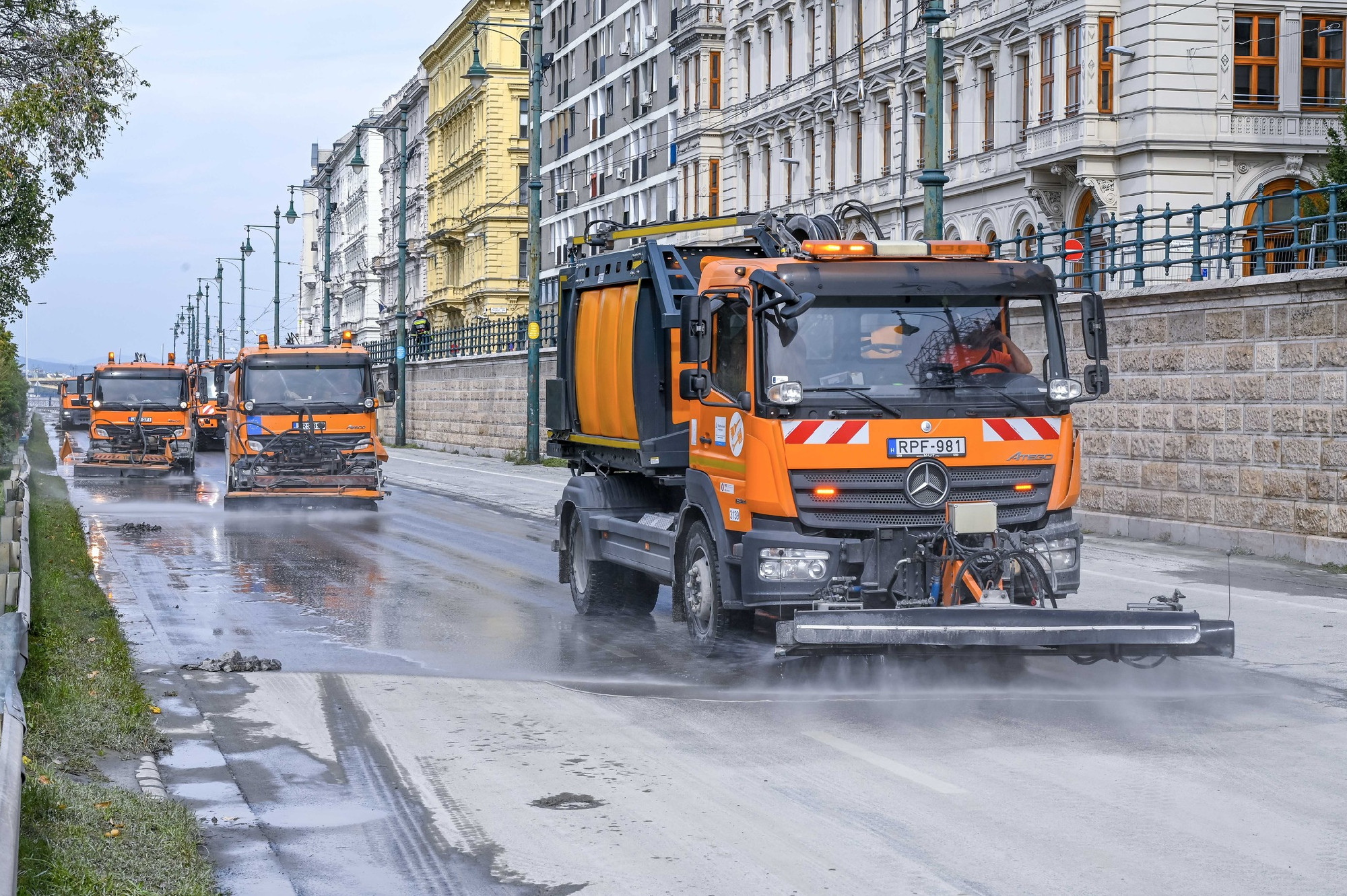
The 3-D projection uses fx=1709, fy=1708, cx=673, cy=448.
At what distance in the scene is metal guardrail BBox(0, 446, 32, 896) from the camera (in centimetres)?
536

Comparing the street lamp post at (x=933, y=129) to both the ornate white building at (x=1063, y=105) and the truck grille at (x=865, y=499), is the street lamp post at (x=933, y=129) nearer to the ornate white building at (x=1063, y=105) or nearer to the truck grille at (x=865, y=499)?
the truck grille at (x=865, y=499)

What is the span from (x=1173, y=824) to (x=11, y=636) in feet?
19.5

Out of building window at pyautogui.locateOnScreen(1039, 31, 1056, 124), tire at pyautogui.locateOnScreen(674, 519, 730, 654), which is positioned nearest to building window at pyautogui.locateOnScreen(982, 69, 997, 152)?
building window at pyautogui.locateOnScreen(1039, 31, 1056, 124)

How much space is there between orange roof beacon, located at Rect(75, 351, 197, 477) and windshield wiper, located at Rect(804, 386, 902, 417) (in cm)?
3012

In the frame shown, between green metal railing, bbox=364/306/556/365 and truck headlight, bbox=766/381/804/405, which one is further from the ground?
green metal railing, bbox=364/306/556/365

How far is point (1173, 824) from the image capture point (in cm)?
673

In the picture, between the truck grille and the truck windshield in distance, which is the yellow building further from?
the truck grille

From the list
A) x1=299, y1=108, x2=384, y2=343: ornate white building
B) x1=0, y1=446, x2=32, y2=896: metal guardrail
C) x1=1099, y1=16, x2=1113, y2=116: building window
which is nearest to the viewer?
x1=0, y1=446, x2=32, y2=896: metal guardrail

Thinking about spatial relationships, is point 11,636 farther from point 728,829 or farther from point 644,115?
point 644,115

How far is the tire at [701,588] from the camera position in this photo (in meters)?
10.9

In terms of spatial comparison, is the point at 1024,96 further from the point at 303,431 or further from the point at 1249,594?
the point at 1249,594

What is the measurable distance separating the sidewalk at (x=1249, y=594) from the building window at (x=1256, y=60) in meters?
20.1

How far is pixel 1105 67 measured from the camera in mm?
37156

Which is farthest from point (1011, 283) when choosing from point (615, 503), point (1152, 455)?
point (1152, 455)
